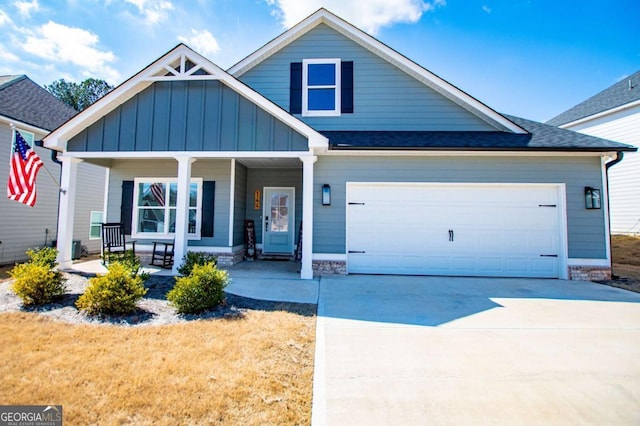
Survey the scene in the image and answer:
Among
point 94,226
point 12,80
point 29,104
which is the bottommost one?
point 94,226

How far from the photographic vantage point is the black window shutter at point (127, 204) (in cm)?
888

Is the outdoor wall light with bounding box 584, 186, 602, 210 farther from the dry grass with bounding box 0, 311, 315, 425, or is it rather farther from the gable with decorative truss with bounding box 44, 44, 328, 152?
the dry grass with bounding box 0, 311, 315, 425

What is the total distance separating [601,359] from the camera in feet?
10.2

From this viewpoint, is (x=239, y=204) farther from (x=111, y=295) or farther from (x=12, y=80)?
(x=12, y=80)

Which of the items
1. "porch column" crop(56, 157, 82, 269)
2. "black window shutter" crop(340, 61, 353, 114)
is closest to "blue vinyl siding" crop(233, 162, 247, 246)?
"black window shutter" crop(340, 61, 353, 114)

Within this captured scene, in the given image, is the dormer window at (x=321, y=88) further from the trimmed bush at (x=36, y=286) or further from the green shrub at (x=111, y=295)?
the trimmed bush at (x=36, y=286)

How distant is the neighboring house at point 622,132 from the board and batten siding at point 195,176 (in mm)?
17164

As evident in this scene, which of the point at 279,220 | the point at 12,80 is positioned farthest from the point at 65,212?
the point at 12,80

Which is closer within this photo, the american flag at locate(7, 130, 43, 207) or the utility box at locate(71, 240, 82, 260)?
the american flag at locate(7, 130, 43, 207)

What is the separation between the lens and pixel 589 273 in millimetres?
7113

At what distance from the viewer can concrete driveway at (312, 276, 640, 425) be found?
89.4 inches

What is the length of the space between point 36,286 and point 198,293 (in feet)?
8.66

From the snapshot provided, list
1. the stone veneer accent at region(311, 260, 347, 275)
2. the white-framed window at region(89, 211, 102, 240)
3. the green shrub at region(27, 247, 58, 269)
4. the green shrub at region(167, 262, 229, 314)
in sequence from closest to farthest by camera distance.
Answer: the green shrub at region(167, 262, 229, 314)
the green shrub at region(27, 247, 58, 269)
the stone veneer accent at region(311, 260, 347, 275)
the white-framed window at region(89, 211, 102, 240)

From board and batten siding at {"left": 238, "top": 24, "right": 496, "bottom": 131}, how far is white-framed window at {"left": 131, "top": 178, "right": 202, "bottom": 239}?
430 cm
